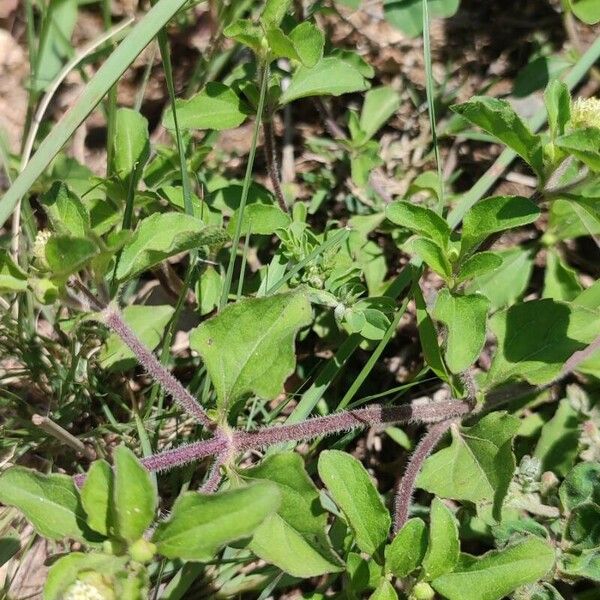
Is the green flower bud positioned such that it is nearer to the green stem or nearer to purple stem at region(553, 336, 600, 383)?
the green stem

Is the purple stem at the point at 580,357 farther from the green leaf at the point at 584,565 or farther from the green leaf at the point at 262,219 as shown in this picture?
the green leaf at the point at 262,219

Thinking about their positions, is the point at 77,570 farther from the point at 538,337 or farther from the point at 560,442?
the point at 560,442

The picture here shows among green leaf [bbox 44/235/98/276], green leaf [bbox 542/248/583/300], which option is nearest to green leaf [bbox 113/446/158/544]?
green leaf [bbox 44/235/98/276]

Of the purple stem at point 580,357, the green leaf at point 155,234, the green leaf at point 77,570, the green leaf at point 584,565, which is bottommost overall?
the green leaf at point 584,565

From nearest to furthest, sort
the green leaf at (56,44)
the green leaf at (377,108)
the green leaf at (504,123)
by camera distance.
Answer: the green leaf at (504,123) → the green leaf at (377,108) → the green leaf at (56,44)

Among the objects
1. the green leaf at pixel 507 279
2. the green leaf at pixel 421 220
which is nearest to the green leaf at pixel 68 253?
the green leaf at pixel 421 220

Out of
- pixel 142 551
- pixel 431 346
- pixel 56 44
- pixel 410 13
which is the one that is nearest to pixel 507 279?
pixel 431 346

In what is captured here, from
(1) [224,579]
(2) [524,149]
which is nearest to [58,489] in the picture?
(1) [224,579]
